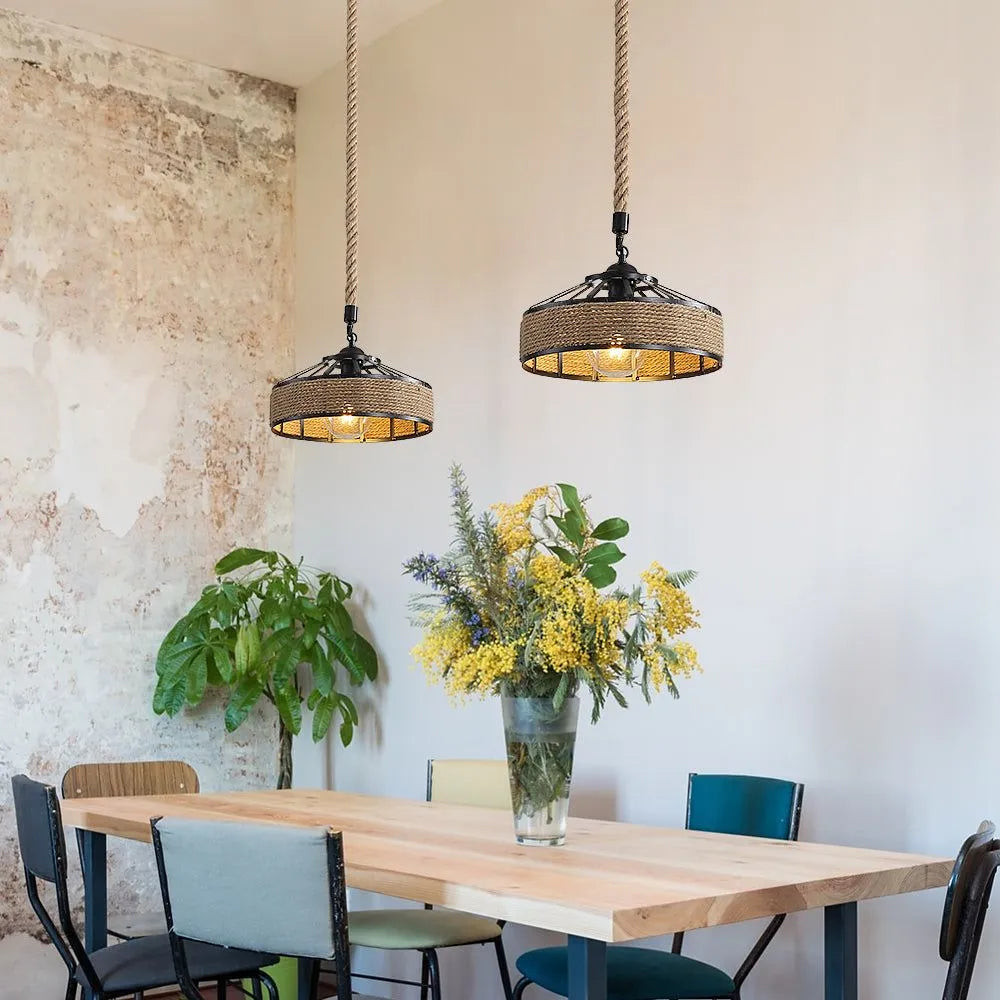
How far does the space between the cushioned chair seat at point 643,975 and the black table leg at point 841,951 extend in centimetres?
50

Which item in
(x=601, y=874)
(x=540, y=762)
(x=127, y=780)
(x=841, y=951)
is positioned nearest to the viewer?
(x=601, y=874)

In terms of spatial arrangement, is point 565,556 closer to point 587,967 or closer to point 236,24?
point 587,967

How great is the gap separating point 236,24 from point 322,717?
300 cm

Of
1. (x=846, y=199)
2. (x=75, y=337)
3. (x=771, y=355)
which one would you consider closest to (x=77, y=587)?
(x=75, y=337)

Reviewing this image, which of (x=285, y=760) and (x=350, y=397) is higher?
(x=350, y=397)

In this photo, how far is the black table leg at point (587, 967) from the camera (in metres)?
2.14

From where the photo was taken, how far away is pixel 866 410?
3768 mm

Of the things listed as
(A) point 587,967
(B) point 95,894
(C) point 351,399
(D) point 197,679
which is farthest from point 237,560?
(A) point 587,967

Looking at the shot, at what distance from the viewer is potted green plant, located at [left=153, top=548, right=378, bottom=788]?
539 centimetres

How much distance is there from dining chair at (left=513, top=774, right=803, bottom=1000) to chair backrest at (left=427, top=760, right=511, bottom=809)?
67 centimetres

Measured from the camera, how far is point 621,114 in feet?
9.63

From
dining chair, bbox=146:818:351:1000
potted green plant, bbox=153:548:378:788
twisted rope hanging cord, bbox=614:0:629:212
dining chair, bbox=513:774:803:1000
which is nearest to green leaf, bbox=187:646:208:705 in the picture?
potted green plant, bbox=153:548:378:788

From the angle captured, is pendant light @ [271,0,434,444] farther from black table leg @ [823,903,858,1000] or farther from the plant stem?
the plant stem

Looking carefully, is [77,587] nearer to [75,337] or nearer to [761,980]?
[75,337]
